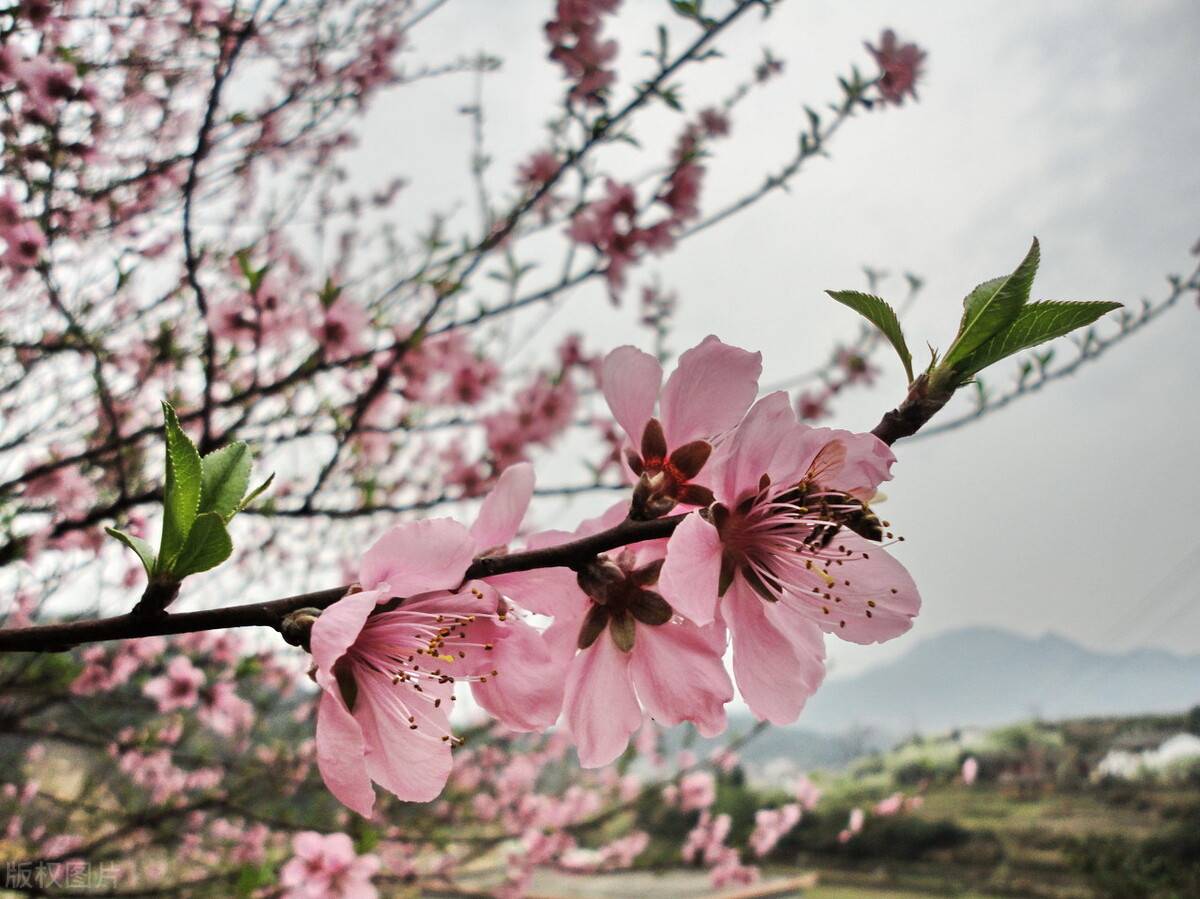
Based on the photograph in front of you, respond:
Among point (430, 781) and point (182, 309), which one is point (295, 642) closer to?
point (430, 781)

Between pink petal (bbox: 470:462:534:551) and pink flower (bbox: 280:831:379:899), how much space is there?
1266 mm

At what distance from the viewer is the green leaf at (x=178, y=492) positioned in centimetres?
34

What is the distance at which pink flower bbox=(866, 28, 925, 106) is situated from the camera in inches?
61.2

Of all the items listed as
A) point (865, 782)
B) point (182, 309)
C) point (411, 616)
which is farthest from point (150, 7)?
point (865, 782)

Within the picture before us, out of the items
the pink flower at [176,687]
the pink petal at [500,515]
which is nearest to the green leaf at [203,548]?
the pink petal at [500,515]

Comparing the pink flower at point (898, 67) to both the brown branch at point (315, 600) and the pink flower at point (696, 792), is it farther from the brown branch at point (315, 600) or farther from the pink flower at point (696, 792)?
the pink flower at point (696, 792)

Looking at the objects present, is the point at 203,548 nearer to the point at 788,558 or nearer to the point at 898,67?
the point at 788,558

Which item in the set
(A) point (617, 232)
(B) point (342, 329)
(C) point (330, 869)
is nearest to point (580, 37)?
(A) point (617, 232)

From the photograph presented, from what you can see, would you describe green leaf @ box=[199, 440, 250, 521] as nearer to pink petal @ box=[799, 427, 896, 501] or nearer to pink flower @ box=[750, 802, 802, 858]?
pink petal @ box=[799, 427, 896, 501]

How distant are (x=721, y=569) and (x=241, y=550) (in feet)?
8.51

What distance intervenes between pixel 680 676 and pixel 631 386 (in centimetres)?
18

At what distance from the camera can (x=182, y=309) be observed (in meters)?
1.96

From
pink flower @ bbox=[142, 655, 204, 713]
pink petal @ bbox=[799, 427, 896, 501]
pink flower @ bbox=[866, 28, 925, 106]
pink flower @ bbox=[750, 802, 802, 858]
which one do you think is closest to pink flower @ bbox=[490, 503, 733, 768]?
pink petal @ bbox=[799, 427, 896, 501]

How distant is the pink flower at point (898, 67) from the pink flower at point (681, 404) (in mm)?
1413
